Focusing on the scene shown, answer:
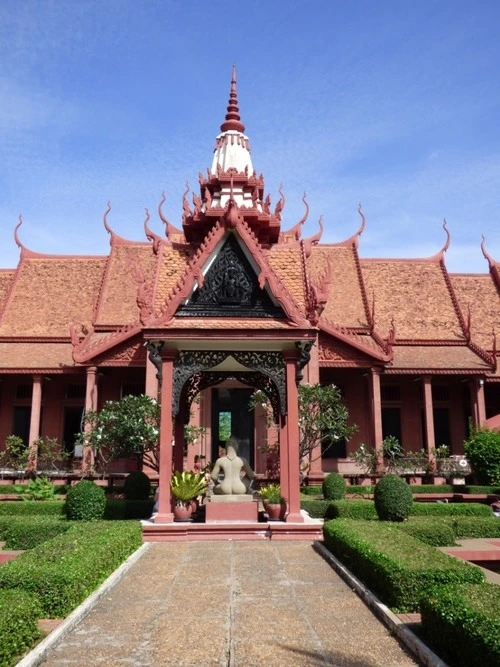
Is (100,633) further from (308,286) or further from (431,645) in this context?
(308,286)

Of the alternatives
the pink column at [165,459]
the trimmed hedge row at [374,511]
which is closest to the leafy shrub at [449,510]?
the trimmed hedge row at [374,511]

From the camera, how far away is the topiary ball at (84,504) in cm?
1027

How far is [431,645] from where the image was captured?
13.8ft

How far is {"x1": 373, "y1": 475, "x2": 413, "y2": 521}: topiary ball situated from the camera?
10.5 m

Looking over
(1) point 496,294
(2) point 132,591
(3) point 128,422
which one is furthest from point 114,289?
(2) point 132,591

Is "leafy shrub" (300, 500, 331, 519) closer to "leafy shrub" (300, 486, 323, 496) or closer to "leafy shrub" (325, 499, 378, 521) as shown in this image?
"leafy shrub" (325, 499, 378, 521)

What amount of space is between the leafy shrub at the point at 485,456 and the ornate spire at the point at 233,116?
1106cm

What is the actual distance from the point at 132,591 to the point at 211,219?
7812 millimetres

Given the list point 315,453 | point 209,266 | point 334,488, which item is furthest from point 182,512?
point 315,453

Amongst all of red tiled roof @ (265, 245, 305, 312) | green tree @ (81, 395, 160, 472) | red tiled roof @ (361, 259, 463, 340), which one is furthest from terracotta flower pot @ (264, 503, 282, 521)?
red tiled roof @ (361, 259, 463, 340)

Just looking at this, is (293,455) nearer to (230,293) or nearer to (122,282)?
(230,293)

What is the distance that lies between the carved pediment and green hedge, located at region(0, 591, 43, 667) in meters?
6.07

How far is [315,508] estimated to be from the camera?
40.7ft

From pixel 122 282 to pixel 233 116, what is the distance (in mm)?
10755
